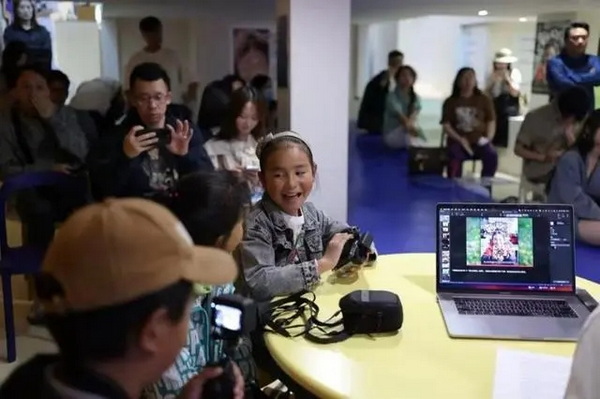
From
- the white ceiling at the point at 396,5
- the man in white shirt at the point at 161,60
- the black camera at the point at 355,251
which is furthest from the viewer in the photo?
the white ceiling at the point at 396,5

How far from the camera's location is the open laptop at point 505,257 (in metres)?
1.78

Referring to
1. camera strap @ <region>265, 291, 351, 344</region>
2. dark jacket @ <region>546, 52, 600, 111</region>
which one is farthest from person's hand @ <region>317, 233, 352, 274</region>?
dark jacket @ <region>546, 52, 600, 111</region>

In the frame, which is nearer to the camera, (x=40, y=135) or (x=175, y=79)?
(x=40, y=135)

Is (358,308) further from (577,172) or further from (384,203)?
(384,203)

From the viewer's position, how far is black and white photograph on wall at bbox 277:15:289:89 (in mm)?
3613

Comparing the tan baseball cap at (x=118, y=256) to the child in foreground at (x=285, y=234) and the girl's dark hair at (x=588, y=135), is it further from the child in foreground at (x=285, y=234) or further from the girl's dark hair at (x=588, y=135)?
the girl's dark hair at (x=588, y=135)

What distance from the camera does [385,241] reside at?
4.61 m

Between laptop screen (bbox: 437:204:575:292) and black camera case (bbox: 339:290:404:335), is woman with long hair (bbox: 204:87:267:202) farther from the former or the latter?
black camera case (bbox: 339:290:404:335)

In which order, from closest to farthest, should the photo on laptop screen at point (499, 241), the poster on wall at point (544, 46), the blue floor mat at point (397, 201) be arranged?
the photo on laptop screen at point (499, 241), the blue floor mat at point (397, 201), the poster on wall at point (544, 46)

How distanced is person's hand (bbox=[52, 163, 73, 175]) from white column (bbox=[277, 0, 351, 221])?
120 cm

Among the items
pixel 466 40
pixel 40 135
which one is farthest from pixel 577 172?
pixel 466 40

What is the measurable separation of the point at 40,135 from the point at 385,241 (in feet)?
7.62

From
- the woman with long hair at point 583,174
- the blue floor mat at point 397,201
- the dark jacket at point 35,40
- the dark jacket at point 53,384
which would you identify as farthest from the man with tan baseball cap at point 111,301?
the dark jacket at point 35,40

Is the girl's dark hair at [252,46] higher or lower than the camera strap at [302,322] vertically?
higher
